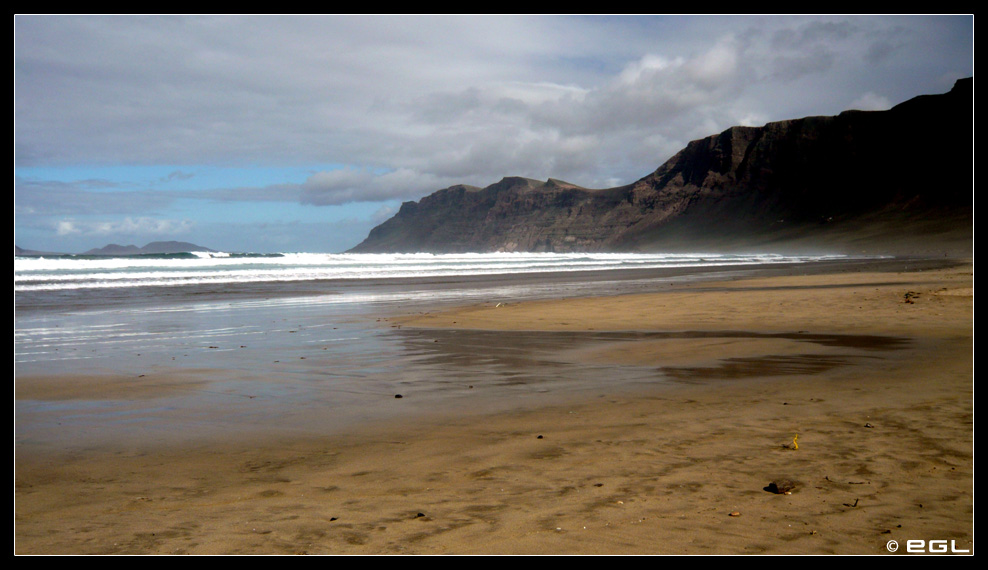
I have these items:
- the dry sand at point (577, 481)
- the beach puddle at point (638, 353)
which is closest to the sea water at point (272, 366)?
the beach puddle at point (638, 353)

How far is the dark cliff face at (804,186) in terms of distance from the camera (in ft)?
436

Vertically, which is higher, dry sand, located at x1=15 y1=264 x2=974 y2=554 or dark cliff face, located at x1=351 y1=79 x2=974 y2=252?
dark cliff face, located at x1=351 y1=79 x2=974 y2=252

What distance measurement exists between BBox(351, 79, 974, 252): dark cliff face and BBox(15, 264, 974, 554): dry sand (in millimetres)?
127217

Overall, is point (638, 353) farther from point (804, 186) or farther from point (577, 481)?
point (804, 186)

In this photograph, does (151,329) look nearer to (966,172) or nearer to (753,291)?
(753,291)

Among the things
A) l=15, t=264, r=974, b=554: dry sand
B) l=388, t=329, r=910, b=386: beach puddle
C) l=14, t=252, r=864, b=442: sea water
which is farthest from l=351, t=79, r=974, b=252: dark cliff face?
l=15, t=264, r=974, b=554: dry sand

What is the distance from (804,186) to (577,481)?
Answer: 172094 mm

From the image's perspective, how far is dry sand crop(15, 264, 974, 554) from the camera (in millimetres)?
3449

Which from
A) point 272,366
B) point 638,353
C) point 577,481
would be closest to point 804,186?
point 638,353

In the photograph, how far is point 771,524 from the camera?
3.53 meters

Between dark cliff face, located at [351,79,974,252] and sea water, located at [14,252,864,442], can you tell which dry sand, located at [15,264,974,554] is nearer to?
sea water, located at [14,252,864,442]

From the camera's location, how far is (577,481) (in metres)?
4.25

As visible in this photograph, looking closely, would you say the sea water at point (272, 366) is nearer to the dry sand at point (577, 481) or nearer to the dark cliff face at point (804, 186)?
the dry sand at point (577, 481)
